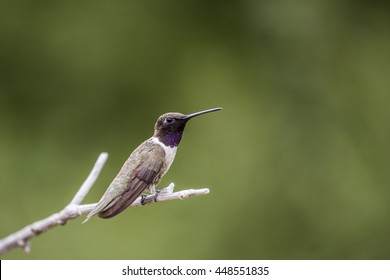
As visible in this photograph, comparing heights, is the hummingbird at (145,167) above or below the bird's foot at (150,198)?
above

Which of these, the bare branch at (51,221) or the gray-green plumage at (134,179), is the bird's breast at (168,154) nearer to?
the gray-green plumage at (134,179)

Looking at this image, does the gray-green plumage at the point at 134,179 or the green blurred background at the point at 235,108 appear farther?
the green blurred background at the point at 235,108

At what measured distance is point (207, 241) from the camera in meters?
4.45

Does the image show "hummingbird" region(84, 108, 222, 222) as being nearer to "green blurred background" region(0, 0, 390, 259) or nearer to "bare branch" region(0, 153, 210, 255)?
"bare branch" region(0, 153, 210, 255)

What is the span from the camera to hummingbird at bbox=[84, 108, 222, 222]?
39.9 inches

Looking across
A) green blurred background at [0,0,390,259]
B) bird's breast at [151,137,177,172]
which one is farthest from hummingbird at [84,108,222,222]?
green blurred background at [0,0,390,259]

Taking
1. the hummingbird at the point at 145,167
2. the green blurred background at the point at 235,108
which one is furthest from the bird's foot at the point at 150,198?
the green blurred background at the point at 235,108

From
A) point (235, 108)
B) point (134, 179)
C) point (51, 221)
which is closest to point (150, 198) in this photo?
point (134, 179)

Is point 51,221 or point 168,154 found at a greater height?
point 168,154

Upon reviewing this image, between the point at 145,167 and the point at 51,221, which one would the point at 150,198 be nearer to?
the point at 145,167

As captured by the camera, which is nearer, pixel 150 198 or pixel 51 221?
pixel 51 221

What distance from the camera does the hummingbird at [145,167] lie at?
1.01m

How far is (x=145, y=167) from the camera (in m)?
1.22
